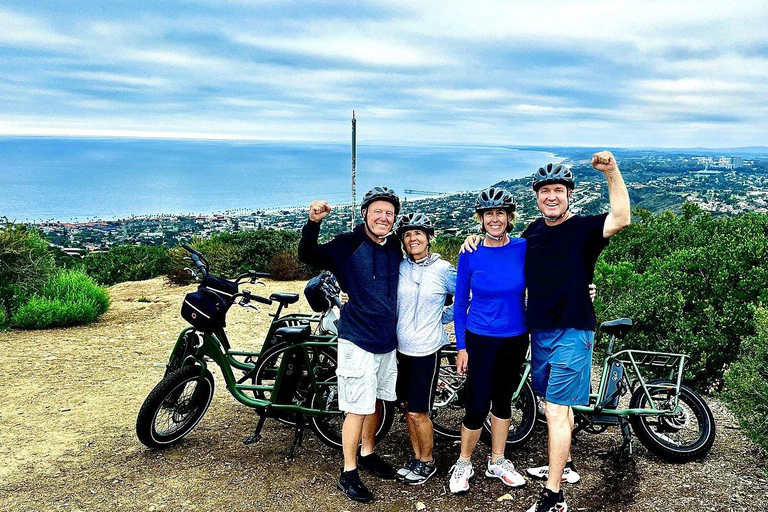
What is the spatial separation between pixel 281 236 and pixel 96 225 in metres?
22.7

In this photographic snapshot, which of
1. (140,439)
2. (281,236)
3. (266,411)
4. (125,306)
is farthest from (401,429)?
(281,236)

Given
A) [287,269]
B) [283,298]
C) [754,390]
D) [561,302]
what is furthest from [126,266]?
[754,390]

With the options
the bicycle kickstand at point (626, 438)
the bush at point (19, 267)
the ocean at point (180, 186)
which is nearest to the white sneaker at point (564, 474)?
the bicycle kickstand at point (626, 438)

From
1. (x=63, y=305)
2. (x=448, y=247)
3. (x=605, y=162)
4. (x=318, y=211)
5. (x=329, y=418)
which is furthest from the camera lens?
(x=448, y=247)

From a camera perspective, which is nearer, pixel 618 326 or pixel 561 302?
pixel 561 302

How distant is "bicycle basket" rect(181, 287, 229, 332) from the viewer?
4.23m

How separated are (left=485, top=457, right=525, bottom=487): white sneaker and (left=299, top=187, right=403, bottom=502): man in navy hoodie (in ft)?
2.83

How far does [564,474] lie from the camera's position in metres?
3.97

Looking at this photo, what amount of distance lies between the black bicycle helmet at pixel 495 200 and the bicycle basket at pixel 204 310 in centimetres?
201

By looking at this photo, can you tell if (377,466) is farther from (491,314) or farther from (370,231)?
(370,231)

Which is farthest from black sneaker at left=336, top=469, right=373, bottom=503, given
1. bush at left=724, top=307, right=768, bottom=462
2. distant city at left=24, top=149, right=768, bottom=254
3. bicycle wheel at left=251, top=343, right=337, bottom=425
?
distant city at left=24, top=149, right=768, bottom=254

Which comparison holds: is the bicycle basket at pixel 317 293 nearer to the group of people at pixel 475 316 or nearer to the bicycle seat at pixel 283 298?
the bicycle seat at pixel 283 298

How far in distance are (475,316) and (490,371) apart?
1.17 feet

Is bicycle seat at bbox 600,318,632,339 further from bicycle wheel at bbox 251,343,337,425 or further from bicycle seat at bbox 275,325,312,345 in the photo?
bicycle seat at bbox 275,325,312,345
